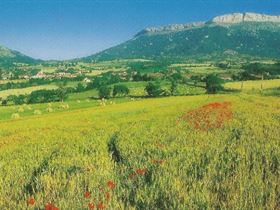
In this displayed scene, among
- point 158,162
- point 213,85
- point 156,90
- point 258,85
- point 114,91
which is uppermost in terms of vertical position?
point 158,162

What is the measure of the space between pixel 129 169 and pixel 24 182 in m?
4.91

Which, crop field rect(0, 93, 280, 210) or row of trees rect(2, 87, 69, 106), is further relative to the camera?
row of trees rect(2, 87, 69, 106)

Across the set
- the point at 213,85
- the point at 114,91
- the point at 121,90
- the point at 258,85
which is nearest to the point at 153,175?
the point at 258,85

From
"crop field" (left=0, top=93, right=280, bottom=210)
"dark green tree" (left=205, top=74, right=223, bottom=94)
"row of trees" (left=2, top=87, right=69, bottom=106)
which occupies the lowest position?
"row of trees" (left=2, top=87, right=69, bottom=106)

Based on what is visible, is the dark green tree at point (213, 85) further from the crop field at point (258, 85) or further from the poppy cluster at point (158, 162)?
the poppy cluster at point (158, 162)

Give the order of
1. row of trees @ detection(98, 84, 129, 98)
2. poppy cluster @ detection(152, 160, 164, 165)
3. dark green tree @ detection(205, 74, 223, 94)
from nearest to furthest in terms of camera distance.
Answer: poppy cluster @ detection(152, 160, 164, 165)
dark green tree @ detection(205, 74, 223, 94)
row of trees @ detection(98, 84, 129, 98)

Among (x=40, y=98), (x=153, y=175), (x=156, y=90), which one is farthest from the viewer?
(x=40, y=98)

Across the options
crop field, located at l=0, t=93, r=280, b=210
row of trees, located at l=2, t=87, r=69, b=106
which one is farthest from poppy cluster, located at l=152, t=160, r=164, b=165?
row of trees, located at l=2, t=87, r=69, b=106

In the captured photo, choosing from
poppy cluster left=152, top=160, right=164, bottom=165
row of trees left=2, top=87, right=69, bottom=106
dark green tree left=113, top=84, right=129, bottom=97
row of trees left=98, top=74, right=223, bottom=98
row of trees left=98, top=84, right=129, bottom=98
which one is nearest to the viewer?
poppy cluster left=152, top=160, right=164, bottom=165

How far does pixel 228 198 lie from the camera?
40.2 feet

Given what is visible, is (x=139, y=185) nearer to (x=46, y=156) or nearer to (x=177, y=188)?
(x=177, y=188)

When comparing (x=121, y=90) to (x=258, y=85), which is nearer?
(x=258, y=85)

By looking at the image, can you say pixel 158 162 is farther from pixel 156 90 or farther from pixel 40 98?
pixel 40 98

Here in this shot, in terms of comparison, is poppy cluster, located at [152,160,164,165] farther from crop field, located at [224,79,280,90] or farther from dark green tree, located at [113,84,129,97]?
dark green tree, located at [113,84,129,97]
